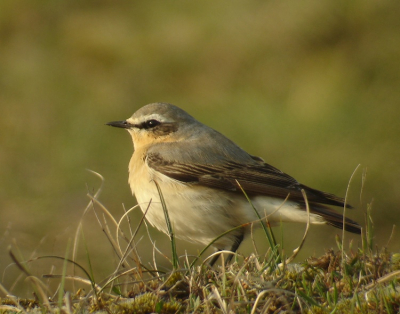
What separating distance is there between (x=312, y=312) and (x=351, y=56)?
1047 cm

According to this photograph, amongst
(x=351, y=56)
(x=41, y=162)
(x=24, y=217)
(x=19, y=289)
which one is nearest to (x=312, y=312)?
(x=19, y=289)

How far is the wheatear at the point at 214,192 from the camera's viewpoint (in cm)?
716

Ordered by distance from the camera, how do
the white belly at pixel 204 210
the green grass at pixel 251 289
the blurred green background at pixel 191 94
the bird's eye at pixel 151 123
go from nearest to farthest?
the green grass at pixel 251 289 → the white belly at pixel 204 210 → the bird's eye at pixel 151 123 → the blurred green background at pixel 191 94

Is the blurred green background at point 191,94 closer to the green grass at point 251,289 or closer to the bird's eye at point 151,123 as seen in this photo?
the bird's eye at point 151,123

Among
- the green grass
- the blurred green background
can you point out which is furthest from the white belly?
the blurred green background

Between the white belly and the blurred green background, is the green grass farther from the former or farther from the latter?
the blurred green background

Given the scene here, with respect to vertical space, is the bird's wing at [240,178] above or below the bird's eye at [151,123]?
below

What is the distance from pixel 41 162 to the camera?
42.2 ft

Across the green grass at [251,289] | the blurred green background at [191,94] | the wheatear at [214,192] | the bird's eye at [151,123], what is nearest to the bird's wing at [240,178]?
the wheatear at [214,192]

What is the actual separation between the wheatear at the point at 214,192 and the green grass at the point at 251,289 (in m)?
1.68

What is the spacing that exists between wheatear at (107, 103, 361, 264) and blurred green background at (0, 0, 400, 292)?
101 inches

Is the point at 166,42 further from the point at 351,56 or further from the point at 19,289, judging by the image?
the point at 19,289

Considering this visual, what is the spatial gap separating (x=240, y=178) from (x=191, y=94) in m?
7.04

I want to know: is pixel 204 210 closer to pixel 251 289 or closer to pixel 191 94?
pixel 251 289
